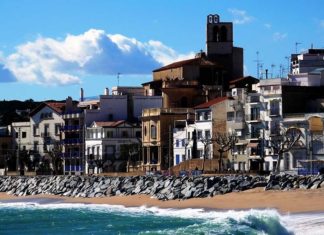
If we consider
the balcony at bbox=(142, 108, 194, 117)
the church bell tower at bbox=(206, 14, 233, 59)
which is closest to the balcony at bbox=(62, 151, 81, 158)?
the balcony at bbox=(142, 108, 194, 117)

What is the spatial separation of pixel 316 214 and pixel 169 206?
51.1 feet

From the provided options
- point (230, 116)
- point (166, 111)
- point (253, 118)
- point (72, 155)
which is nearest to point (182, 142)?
point (166, 111)

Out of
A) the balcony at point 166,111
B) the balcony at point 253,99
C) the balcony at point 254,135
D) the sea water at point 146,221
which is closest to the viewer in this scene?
the sea water at point 146,221

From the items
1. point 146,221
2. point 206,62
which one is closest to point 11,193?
point 206,62

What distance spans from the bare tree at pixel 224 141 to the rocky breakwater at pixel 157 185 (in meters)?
12.0

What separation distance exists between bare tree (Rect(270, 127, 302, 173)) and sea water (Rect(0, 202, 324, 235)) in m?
20.4

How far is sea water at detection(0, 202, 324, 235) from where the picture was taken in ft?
123

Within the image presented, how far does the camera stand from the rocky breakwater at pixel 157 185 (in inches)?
2303

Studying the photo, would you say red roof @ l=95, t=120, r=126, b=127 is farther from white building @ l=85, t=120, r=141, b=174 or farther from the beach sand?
the beach sand

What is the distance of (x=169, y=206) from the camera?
56875 millimetres

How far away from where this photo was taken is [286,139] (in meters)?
78.3

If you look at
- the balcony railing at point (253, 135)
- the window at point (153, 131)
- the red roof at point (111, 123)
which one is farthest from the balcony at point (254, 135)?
the red roof at point (111, 123)

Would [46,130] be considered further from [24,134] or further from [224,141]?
[224,141]

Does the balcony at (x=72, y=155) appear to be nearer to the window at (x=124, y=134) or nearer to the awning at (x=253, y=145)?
the window at (x=124, y=134)
